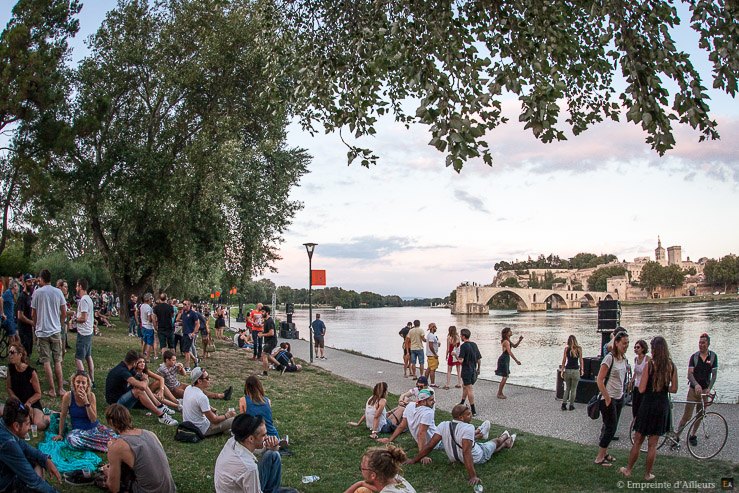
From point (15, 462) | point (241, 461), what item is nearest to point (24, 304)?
point (15, 462)

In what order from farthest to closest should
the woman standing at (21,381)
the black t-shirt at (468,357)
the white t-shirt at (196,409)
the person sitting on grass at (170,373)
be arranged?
the black t-shirt at (468,357) < the person sitting on grass at (170,373) < the white t-shirt at (196,409) < the woman standing at (21,381)

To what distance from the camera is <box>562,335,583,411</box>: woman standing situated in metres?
10.7

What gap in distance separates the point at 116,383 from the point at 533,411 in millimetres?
7243

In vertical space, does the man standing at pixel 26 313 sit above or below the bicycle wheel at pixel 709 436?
above

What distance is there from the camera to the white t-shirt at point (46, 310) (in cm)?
854

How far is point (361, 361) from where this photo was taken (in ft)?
65.4

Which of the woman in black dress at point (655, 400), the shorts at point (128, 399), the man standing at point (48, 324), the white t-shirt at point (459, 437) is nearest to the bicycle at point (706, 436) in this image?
the woman in black dress at point (655, 400)

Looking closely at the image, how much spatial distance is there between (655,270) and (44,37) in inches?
5434

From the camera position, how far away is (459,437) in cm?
682

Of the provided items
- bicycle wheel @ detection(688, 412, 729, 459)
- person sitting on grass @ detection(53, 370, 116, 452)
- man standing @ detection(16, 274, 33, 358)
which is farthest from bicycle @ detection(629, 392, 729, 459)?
man standing @ detection(16, 274, 33, 358)

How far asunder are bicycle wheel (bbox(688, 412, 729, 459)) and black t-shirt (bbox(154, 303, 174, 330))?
11148 millimetres

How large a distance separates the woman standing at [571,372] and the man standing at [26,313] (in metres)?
9.62

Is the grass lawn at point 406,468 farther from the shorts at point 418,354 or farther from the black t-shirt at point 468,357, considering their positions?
the shorts at point 418,354

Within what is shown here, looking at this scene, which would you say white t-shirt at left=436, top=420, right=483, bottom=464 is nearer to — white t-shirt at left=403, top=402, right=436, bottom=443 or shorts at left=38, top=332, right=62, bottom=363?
white t-shirt at left=403, top=402, right=436, bottom=443
